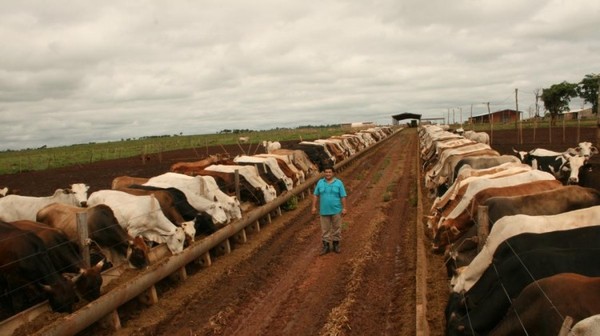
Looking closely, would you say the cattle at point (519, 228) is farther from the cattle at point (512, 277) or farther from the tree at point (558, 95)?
the tree at point (558, 95)

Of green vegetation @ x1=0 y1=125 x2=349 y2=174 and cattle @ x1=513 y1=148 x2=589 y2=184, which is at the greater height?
cattle @ x1=513 y1=148 x2=589 y2=184

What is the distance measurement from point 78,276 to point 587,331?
6692 millimetres

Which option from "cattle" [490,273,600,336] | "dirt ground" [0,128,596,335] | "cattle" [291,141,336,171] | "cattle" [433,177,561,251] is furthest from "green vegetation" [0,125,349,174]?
"cattle" [490,273,600,336]

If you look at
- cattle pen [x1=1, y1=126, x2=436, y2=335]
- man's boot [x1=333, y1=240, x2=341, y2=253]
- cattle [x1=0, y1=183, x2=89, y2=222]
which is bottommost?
man's boot [x1=333, y1=240, x2=341, y2=253]

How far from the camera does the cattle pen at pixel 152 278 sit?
648 centimetres

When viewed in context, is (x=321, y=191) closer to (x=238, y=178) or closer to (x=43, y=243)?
(x=238, y=178)

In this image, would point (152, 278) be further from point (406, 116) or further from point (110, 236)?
point (406, 116)

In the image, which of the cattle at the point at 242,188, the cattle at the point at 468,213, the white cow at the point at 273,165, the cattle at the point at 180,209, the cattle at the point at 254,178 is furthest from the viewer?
the white cow at the point at 273,165

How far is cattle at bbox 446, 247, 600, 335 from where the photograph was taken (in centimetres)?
523

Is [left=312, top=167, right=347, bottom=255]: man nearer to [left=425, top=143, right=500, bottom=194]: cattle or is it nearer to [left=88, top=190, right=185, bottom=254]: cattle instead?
[left=88, top=190, right=185, bottom=254]: cattle

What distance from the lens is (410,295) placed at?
799 centimetres

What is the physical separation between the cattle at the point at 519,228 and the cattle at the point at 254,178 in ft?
29.9

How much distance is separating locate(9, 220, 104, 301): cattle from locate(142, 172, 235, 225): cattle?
3.65 meters

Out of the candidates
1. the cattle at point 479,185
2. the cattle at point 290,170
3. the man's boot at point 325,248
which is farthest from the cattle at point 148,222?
the cattle at point 290,170
